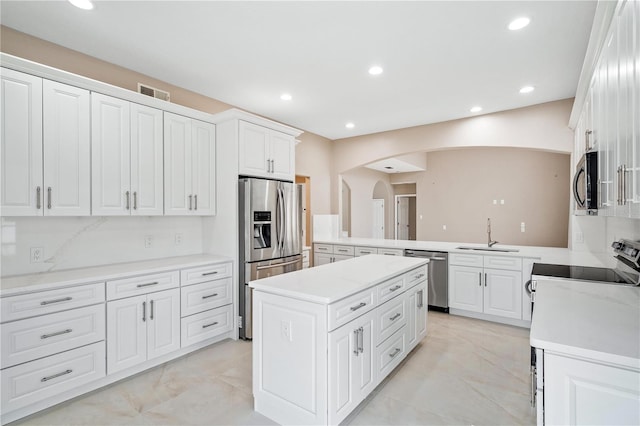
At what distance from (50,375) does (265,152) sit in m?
2.75

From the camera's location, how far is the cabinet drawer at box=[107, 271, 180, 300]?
2537 millimetres

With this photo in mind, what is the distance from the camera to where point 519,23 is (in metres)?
2.37

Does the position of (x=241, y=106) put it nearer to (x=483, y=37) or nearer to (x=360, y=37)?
(x=360, y=37)

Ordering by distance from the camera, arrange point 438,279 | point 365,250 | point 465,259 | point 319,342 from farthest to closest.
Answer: point 365,250, point 438,279, point 465,259, point 319,342

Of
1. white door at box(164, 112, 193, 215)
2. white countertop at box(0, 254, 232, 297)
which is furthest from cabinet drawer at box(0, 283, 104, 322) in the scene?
white door at box(164, 112, 193, 215)

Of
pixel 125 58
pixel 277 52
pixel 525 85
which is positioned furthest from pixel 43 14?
pixel 525 85

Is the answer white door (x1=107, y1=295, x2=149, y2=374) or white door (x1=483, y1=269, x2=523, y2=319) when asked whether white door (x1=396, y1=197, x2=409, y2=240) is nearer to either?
white door (x1=483, y1=269, x2=523, y2=319)

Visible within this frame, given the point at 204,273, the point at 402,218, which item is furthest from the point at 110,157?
the point at 402,218

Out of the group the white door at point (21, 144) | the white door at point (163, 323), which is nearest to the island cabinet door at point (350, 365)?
the white door at point (163, 323)

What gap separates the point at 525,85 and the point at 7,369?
17.0ft

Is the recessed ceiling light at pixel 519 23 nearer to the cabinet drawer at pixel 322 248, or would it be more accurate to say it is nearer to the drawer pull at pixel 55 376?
the cabinet drawer at pixel 322 248

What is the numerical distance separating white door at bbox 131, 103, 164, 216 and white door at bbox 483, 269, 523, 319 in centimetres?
394

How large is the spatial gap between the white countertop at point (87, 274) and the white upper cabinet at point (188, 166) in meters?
0.54

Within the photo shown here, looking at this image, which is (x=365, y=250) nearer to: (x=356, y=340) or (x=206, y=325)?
(x=206, y=325)
